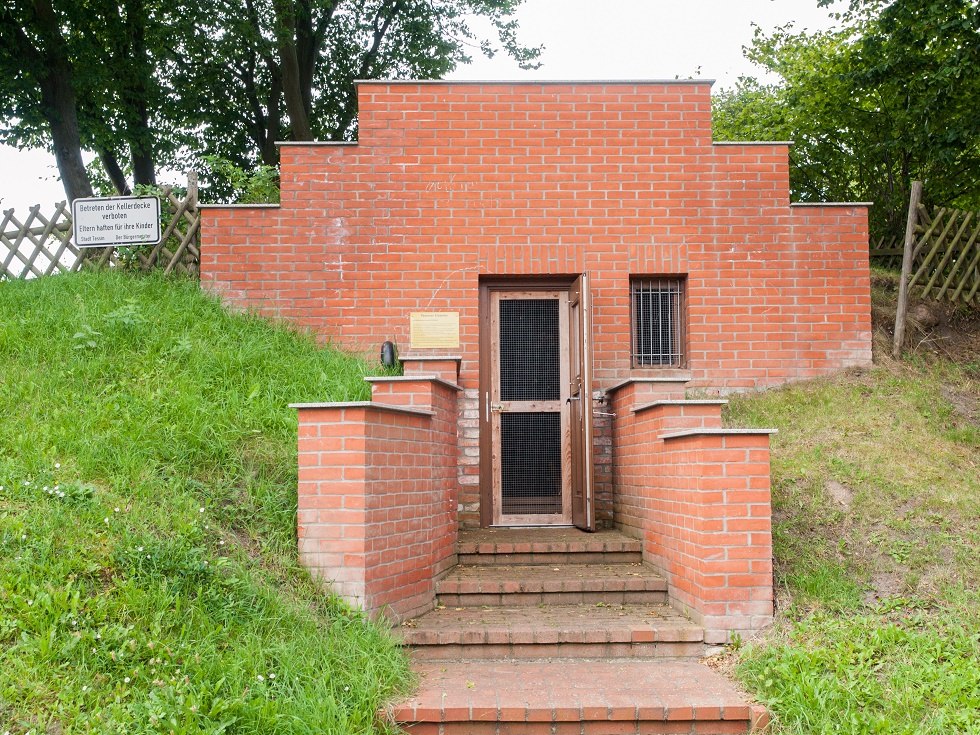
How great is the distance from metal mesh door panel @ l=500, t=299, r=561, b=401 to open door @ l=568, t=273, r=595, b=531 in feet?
0.65

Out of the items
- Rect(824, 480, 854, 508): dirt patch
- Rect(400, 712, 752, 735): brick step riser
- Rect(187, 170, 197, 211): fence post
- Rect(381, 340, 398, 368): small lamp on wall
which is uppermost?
Rect(187, 170, 197, 211): fence post

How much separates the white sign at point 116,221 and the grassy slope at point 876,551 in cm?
629

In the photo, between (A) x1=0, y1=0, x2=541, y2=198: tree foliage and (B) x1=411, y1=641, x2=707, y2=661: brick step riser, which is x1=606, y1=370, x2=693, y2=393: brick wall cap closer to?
(B) x1=411, y1=641, x2=707, y2=661: brick step riser

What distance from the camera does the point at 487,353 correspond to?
27.5 feet

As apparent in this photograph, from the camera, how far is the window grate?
28.5 feet

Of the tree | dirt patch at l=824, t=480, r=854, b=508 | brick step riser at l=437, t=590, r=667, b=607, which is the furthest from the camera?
the tree

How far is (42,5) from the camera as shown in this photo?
42.4 ft

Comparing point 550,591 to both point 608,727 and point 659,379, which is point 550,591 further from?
point 659,379

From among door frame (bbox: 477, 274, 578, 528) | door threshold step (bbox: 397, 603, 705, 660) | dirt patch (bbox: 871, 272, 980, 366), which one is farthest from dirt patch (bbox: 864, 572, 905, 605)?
dirt patch (bbox: 871, 272, 980, 366)

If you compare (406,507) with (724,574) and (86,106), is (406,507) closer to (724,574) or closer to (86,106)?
(724,574)

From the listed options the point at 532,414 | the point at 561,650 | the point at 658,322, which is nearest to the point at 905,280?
the point at 658,322

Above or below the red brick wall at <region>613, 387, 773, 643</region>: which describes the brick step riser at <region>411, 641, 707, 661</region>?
below

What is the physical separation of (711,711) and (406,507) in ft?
7.81

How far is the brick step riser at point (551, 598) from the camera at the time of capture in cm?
622
